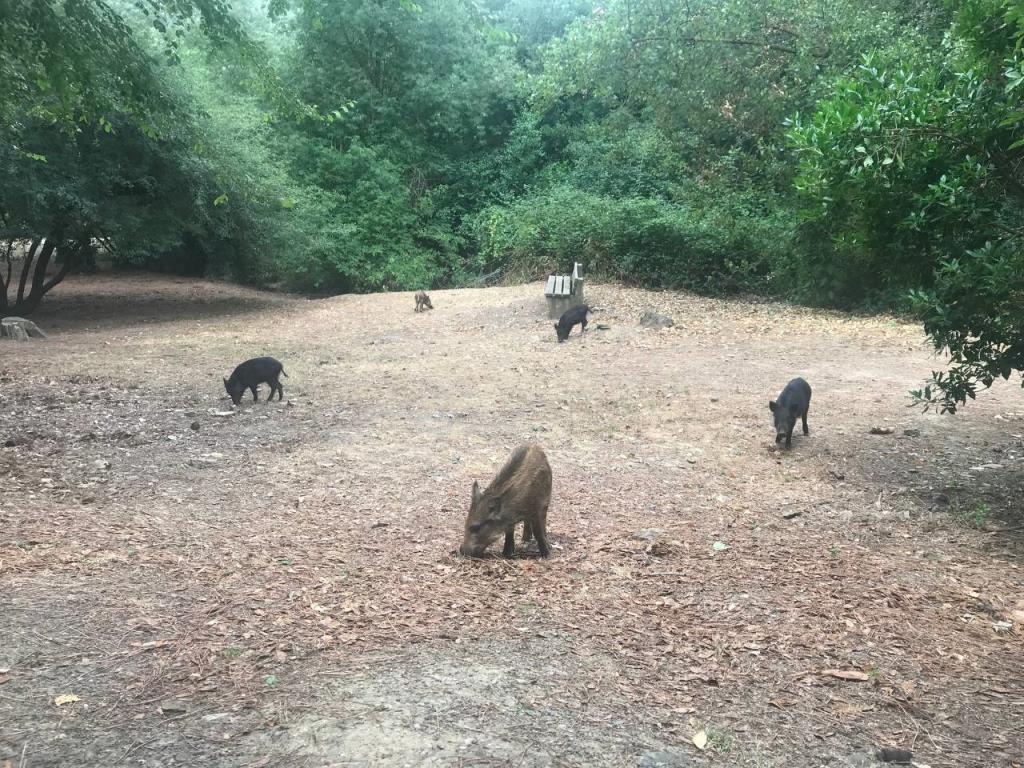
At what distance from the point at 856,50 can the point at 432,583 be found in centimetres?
1055

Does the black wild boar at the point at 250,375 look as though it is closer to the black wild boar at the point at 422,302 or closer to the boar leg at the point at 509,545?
the boar leg at the point at 509,545

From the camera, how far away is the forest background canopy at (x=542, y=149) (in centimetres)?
576

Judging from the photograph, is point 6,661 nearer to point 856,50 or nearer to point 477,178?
point 856,50

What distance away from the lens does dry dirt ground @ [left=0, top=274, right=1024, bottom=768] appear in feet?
10.4

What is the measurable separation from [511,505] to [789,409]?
13.1 ft

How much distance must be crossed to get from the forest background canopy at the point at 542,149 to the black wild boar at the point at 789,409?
3.83 feet

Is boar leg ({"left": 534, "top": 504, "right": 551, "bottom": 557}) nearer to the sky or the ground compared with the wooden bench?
nearer to the ground

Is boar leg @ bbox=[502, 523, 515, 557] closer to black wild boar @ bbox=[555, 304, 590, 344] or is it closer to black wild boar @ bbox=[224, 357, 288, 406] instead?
black wild boar @ bbox=[224, 357, 288, 406]

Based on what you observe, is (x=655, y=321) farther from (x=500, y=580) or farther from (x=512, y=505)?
(x=500, y=580)

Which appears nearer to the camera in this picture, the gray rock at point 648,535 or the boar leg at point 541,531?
the boar leg at point 541,531

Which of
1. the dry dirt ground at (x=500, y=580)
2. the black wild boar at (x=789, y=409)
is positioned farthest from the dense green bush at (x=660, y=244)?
the black wild boar at (x=789, y=409)

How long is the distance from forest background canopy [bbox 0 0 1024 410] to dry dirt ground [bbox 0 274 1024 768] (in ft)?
5.41

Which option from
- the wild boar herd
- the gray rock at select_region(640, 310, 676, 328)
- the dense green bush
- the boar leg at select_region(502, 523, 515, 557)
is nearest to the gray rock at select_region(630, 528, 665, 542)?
the wild boar herd

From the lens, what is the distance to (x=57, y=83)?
695 centimetres
